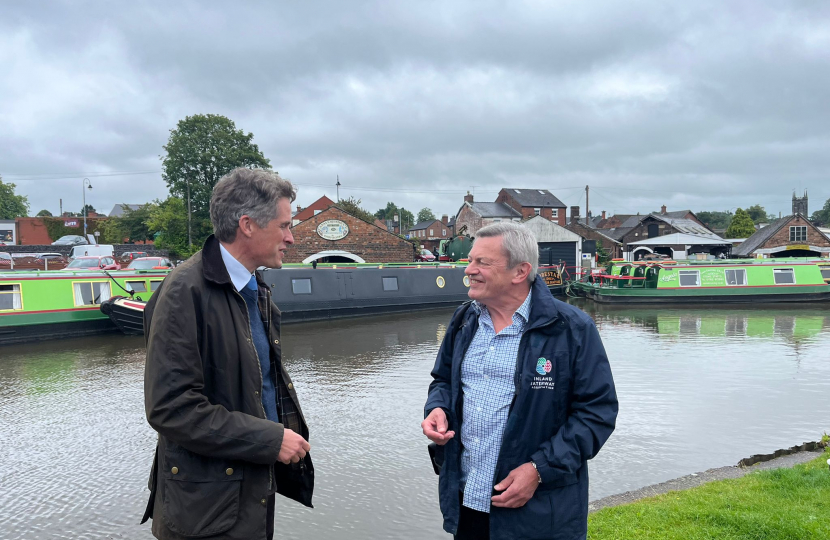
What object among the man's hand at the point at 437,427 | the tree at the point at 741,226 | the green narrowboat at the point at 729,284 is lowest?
the green narrowboat at the point at 729,284

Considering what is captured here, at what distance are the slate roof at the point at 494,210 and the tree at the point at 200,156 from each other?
59.9 ft

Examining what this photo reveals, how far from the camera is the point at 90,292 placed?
14656 mm

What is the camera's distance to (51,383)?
9328 millimetres

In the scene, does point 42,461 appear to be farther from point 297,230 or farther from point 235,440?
point 297,230

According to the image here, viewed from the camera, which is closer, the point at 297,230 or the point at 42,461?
the point at 42,461

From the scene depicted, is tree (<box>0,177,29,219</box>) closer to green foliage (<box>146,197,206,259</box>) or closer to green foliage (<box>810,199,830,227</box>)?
green foliage (<box>146,197,206,259</box>)

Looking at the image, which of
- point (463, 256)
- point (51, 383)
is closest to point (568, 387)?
point (51, 383)

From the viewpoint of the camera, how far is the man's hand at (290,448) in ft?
6.48

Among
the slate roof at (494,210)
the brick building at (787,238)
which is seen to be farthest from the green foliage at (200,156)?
the brick building at (787,238)

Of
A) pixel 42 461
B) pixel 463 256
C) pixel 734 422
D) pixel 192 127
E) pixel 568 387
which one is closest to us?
pixel 568 387

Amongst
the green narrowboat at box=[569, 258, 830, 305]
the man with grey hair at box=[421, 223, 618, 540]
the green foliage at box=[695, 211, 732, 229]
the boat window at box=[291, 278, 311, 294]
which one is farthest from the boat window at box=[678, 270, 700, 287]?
the green foliage at box=[695, 211, 732, 229]

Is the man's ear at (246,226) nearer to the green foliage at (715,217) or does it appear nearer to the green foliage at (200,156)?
the green foliage at (200,156)

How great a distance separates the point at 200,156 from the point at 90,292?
3133 centimetres

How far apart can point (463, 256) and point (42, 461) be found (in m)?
23.1
